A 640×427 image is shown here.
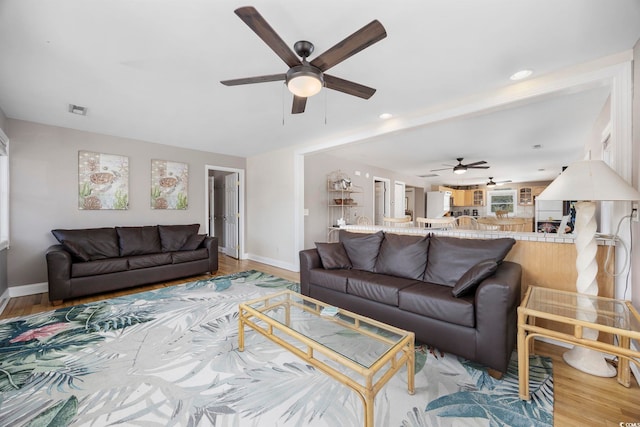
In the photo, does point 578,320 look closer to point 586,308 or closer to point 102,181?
point 586,308

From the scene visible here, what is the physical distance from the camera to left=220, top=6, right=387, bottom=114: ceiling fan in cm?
140

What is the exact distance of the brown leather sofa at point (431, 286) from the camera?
1829 millimetres

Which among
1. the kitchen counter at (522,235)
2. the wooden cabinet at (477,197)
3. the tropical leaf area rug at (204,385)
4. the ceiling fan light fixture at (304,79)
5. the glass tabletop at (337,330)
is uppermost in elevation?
the ceiling fan light fixture at (304,79)

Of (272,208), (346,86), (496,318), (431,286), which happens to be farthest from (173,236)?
(496,318)

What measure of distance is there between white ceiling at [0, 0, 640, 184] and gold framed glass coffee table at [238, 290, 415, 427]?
6.60 feet

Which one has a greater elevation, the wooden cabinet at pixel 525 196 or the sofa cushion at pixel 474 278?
the wooden cabinet at pixel 525 196

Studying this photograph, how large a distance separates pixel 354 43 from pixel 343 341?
5.99ft

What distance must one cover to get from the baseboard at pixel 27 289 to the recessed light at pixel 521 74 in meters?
6.30

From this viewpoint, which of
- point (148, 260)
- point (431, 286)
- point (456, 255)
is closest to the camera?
point (431, 286)

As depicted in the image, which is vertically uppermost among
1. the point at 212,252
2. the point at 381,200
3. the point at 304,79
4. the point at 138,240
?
the point at 304,79

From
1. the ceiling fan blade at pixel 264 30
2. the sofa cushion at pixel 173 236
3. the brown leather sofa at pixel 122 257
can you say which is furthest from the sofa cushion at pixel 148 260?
the ceiling fan blade at pixel 264 30

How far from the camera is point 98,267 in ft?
11.4

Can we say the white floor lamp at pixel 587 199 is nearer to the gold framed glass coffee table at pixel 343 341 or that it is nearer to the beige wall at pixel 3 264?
the gold framed glass coffee table at pixel 343 341

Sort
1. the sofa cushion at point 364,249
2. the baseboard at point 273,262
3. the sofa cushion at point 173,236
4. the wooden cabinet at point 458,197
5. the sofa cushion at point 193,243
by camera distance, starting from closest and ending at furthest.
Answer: the sofa cushion at point 364,249
the sofa cushion at point 173,236
the sofa cushion at point 193,243
the baseboard at point 273,262
the wooden cabinet at point 458,197
